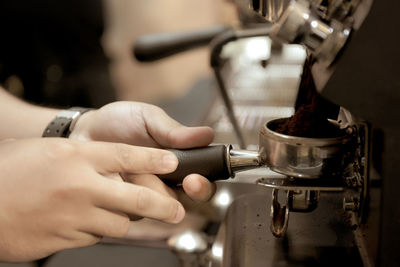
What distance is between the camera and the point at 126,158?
51 centimetres

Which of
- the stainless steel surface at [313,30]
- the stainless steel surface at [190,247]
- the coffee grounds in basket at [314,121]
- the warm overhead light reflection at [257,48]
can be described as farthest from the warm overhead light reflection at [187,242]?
the warm overhead light reflection at [257,48]

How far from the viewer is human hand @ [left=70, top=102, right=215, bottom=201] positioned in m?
0.62

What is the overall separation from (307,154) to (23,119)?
1.95 ft

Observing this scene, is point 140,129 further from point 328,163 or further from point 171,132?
point 328,163

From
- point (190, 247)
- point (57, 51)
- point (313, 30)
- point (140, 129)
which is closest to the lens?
point (313, 30)

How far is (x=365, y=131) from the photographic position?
467 mm

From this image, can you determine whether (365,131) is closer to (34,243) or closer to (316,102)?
(316,102)

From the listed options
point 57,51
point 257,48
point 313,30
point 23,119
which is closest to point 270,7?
point 313,30

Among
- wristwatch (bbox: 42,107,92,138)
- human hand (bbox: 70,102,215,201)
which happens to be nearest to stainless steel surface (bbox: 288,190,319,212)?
human hand (bbox: 70,102,215,201)

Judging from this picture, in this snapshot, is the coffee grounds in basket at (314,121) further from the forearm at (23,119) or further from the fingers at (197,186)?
the forearm at (23,119)

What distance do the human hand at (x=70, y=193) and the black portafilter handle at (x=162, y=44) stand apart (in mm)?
407

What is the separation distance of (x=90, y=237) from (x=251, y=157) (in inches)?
7.8

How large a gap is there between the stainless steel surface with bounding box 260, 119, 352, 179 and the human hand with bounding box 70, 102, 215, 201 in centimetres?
13

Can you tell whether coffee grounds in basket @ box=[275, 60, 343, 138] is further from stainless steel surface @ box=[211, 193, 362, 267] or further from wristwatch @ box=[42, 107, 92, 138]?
wristwatch @ box=[42, 107, 92, 138]
